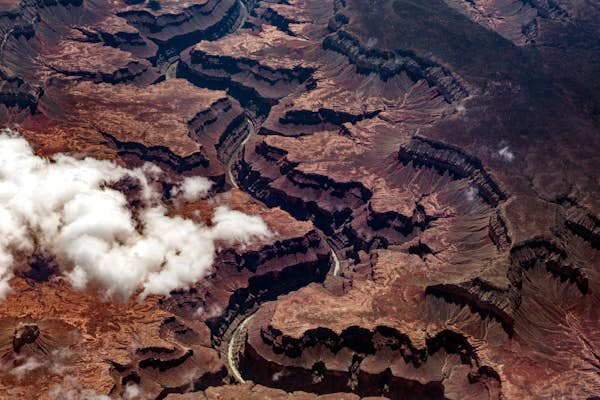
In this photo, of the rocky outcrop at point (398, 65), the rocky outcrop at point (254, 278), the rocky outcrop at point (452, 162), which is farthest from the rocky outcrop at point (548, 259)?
the rocky outcrop at point (398, 65)

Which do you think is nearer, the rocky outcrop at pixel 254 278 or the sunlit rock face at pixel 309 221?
the sunlit rock face at pixel 309 221

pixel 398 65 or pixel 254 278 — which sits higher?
pixel 398 65

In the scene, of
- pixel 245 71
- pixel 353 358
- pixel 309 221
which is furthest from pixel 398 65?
pixel 353 358

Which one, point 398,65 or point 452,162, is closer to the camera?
point 452,162

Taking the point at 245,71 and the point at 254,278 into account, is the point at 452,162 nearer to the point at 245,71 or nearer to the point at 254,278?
the point at 254,278

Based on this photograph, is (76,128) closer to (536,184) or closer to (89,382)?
(89,382)

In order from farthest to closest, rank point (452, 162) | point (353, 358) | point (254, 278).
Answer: point (452, 162) → point (254, 278) → point (353, 358)

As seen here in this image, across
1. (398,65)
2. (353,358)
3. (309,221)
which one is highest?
(398,65)

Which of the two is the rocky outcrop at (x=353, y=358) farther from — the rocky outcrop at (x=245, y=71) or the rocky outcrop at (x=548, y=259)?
the rocky outcrop at (x=245, y=71)
